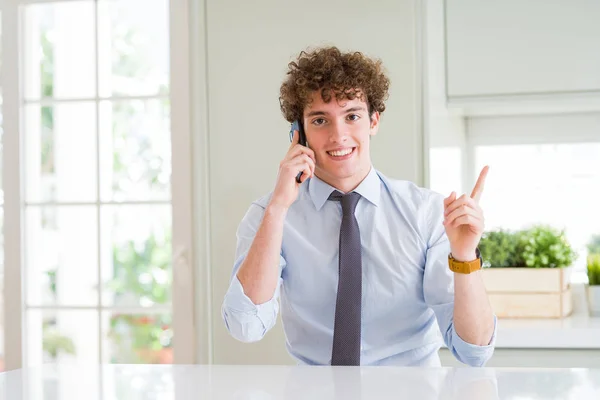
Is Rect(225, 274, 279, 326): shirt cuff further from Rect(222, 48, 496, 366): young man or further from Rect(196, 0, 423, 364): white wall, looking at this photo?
Rect(196, 0, 423, 364): white wall

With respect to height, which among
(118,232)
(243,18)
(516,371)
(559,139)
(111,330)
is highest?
(243,18)

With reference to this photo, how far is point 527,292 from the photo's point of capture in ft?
9.18

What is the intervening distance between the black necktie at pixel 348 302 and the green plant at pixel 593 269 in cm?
155

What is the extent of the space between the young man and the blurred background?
84 cm

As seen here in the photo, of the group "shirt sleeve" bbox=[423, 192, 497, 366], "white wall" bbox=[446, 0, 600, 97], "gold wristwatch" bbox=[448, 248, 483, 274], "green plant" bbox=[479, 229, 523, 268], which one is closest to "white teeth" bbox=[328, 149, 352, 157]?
"shirt sleeve" bbox=[423, 192, 497, 366]

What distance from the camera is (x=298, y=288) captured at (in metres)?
1.79

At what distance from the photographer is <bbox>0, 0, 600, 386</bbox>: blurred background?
8.84ft

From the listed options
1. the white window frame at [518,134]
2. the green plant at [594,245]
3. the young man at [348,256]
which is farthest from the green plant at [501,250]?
the young man at [348,256]

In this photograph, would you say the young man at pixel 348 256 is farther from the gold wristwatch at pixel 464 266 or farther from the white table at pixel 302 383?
the white table at pixel 302 383

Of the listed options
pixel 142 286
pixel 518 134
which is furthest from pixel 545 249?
pixel 142 286

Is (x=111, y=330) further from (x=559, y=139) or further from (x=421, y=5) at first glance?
(x=559, y=139)

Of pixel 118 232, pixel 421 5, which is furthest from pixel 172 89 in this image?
pixel 421 5

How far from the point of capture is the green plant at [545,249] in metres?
2.89

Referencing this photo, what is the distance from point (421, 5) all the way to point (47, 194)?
171cm
